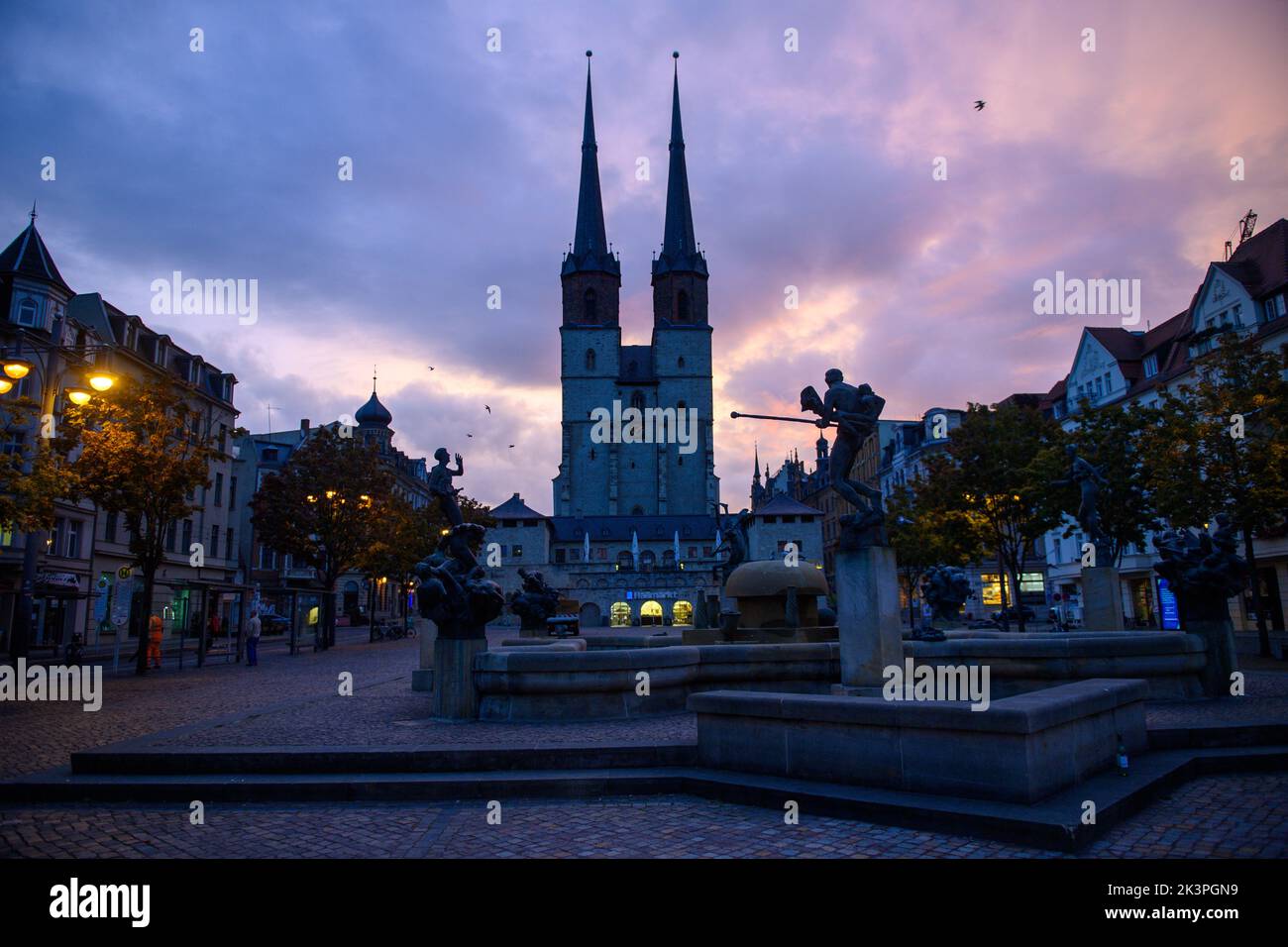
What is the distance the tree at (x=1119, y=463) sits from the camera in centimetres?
2809

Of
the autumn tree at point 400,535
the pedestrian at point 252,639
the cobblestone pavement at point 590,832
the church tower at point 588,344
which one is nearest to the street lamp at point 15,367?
the cobblestone pavement at point 590,832

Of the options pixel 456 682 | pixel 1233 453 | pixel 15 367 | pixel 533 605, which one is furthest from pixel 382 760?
pixel 1233 453

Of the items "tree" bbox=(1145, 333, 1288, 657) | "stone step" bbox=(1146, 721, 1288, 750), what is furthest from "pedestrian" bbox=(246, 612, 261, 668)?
"tree" bbox=(1145, 333, 1288, 657)

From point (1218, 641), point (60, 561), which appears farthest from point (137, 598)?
point (1218, 641)

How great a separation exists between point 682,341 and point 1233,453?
9051 centimetres

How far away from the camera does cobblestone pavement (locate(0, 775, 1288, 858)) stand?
5883mm

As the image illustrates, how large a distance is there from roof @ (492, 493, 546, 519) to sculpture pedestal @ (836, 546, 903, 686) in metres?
87.7

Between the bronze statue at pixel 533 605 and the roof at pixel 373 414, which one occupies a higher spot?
the roof at pixel 373 414

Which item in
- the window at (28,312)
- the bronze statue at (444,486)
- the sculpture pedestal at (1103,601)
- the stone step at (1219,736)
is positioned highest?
the window at (28,312)

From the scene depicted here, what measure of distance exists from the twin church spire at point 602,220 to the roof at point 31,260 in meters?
78.3

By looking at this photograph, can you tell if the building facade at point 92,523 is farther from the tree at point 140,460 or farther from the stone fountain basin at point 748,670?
the stone fountain basin at point 748,670

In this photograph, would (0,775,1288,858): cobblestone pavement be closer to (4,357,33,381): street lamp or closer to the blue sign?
(4,357,33,381): street lamp

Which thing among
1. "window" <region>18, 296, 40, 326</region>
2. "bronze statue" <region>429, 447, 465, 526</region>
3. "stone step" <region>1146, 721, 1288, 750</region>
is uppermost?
"window" <region>18, 296, 40, 326</region>

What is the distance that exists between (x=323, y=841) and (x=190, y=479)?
21.8 meters
